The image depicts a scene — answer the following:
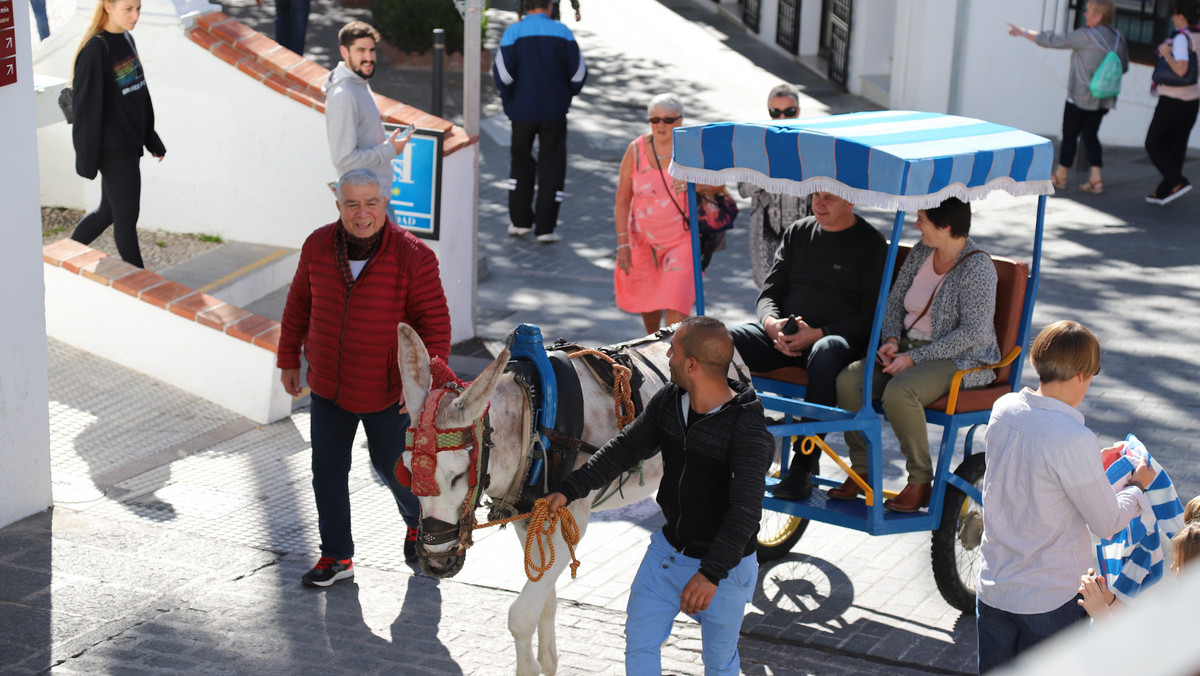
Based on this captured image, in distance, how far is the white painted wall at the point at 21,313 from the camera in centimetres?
634

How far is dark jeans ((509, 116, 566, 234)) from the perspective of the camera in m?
11.9

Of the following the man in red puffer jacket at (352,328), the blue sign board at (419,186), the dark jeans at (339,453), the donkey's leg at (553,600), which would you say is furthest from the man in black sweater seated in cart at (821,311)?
the blue sign board at (419,186)

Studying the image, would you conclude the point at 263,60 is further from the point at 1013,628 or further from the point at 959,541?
the point at 1013,628

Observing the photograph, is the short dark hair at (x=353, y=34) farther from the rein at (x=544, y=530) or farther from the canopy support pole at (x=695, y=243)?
the rein at (x=544, y=530)

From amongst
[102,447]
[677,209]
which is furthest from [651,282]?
[102,447]

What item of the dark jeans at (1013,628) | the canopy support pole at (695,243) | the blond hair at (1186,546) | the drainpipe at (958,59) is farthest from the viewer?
the drainpipe at (958,59)

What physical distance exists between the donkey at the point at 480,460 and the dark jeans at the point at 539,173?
6.97m

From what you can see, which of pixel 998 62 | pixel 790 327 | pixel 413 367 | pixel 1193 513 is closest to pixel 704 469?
pixel 413 367

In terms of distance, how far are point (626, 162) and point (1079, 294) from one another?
4.68m

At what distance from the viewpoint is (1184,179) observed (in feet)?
43.3

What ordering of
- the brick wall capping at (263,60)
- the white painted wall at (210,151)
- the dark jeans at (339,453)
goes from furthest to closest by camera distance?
the white painted wall at (210,151) < the brick wall capping at (263,60) < the dark jeans at (339,453)

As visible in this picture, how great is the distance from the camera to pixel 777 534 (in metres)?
6.43

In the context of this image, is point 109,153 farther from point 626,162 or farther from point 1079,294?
point 1079,294

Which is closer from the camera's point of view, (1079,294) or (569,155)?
(1079,294)
